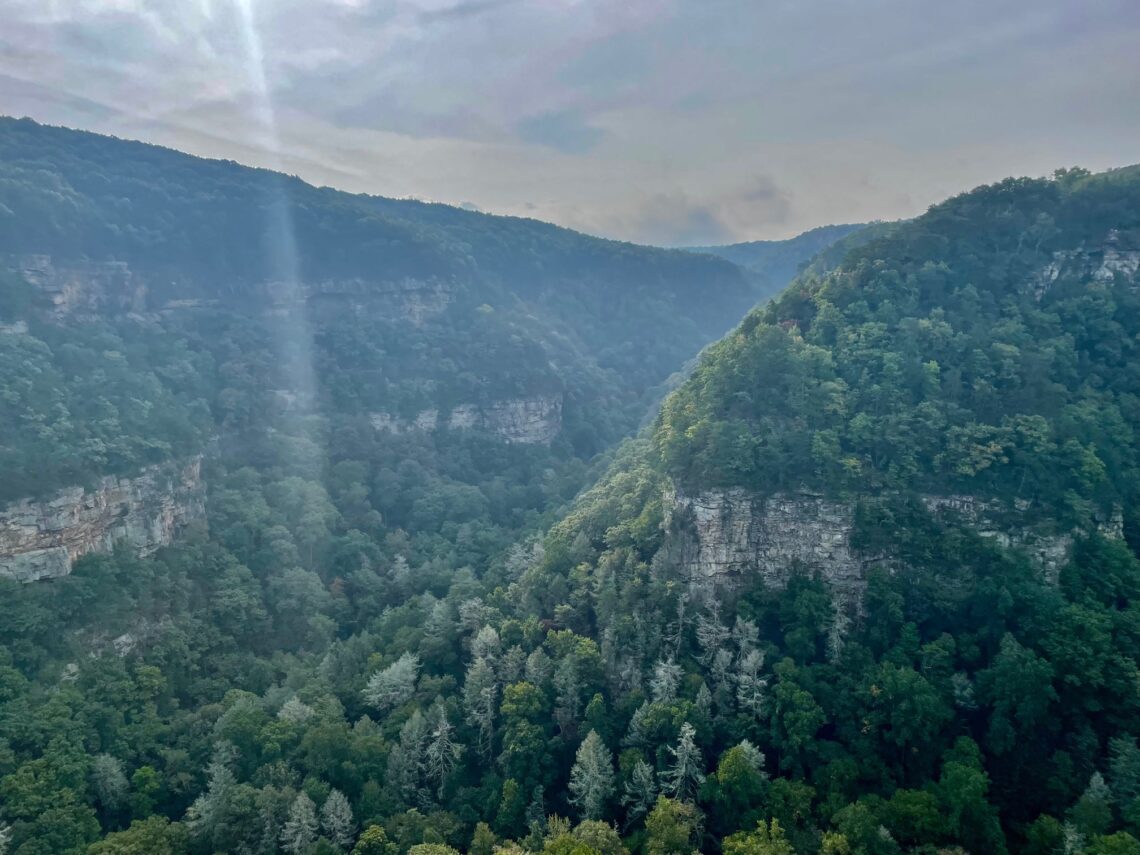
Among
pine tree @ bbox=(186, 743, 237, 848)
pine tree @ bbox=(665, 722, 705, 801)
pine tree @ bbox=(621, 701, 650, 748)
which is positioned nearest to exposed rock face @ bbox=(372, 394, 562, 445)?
pine tree @ bbox=(186, 743, 237, 848)

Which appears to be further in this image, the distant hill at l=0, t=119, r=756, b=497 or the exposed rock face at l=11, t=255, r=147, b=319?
the exposed rock face at l=11, t=255, r=147, b=319

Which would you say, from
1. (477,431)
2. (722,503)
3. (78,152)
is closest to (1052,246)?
(722,503)

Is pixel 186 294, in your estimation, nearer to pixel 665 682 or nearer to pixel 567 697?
pixel 567 697

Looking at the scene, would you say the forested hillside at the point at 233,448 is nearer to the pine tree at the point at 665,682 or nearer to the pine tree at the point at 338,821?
the pine tree at the point at 338,821

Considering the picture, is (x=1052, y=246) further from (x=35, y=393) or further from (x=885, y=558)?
(x=35, y=393)

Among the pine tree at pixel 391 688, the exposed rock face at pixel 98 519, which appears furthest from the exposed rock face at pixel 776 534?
the exposed rock face at pixel 98 519

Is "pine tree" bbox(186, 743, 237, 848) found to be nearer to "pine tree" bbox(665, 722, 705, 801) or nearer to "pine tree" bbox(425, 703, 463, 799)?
"pine tree" bbox(425, 703, 463, 799)
